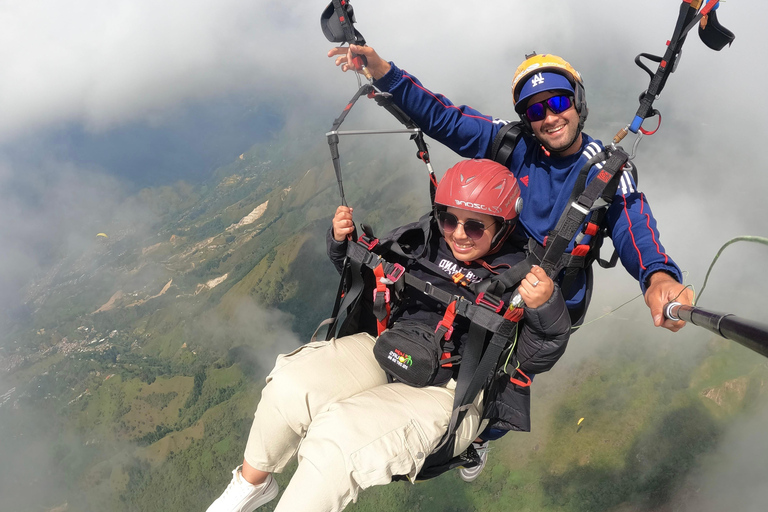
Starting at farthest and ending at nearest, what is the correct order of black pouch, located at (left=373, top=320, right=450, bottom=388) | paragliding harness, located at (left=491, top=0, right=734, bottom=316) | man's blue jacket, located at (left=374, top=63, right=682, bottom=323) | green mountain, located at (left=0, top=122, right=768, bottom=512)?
green mountain, located at (left=0, top=122, right=768, bottom=512), black pouch, located at (left=373, top=320, right=450, bottom=388), man's blue jacket, located at (left=374, top=63, right=682, bottom=323), paragliding harness, located at (left=491, top=0, right=734, bottom=316)

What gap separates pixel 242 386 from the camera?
278ft

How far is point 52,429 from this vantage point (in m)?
106

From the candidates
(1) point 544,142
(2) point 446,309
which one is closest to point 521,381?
(2) point 446,309

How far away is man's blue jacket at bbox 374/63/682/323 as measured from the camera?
131 inches

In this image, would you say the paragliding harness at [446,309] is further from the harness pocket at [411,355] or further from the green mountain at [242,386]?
the green mountain at [242,386]

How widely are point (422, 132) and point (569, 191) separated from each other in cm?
161

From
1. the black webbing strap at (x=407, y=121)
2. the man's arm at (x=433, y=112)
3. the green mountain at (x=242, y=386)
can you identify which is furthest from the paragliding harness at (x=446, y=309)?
the green mountain at (x=242, y=386)

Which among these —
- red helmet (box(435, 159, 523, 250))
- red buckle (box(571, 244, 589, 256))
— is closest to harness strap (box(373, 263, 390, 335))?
red helmet (box(435, 159, 523, 250))

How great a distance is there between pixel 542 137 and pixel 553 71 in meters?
0.57

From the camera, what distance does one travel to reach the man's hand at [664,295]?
218cm

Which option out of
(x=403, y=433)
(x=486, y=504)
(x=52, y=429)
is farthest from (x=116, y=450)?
(x=403, y=433)

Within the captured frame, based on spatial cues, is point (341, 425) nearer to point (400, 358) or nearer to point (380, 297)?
point (400, 358)

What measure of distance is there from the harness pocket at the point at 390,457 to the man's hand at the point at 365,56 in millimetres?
3144

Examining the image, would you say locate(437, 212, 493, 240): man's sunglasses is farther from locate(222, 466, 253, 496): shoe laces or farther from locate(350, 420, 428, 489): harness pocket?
locate(222, 466, 253, 496): shoe laces
